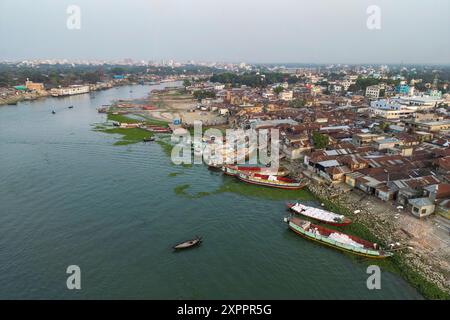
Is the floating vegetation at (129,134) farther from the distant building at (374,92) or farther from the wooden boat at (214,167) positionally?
the distant building at (374,92)

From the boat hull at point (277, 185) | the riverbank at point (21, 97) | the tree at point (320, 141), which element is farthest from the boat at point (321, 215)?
the riverbank at point (21, 97)

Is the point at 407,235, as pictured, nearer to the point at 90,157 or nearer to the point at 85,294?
the point at 85,294

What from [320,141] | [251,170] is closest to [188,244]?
[251,170]

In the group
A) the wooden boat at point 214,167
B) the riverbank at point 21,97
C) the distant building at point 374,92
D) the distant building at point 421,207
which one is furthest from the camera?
the riverbank at point 21,97

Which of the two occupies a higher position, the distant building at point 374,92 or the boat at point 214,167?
the distant building at point 374,92

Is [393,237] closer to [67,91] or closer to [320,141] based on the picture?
[320,141]

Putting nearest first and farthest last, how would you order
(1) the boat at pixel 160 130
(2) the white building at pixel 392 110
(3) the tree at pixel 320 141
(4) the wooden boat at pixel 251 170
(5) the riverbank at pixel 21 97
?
1. (4) the wooden boat at pixel 251 170
2. (3) the tree at pixel 320 141
3. (1) the boat at pixel 160 130
4. (2) the white building at pixel 392 110
5. (5) the riverbank at pixel 21 97

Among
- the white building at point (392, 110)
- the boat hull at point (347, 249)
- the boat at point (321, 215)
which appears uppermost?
the white building at point (392, 110)
